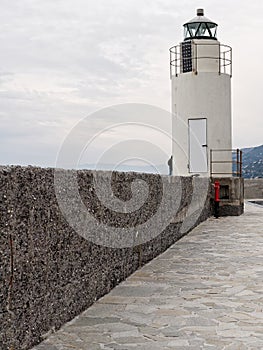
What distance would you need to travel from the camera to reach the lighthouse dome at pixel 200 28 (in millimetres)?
18656

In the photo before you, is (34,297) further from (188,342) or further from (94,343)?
(188,342)

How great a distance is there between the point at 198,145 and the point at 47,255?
1411 cm

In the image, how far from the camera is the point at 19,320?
3869 mm

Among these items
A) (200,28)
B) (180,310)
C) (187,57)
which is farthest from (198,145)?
(180,310)

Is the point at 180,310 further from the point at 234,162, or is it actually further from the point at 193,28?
the point at 193,28

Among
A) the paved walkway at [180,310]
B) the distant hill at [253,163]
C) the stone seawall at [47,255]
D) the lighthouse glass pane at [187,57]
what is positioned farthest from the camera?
the distant hill at [253,163]

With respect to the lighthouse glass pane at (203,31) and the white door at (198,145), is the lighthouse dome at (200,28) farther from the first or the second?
the white door at (198,145)

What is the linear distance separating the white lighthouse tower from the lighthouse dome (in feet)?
0.67

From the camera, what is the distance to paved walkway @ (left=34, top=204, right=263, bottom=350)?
13.7 feet

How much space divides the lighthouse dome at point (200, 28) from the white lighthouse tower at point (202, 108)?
0.67 feet

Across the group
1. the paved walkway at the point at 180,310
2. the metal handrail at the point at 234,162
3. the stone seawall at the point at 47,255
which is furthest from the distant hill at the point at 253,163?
the stone seawall at the point at 47,255

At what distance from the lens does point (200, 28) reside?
61.4 feet

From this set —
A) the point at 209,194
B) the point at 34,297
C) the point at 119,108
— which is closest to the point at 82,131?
the point at 119,108

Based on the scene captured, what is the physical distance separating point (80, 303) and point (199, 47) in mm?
14289
